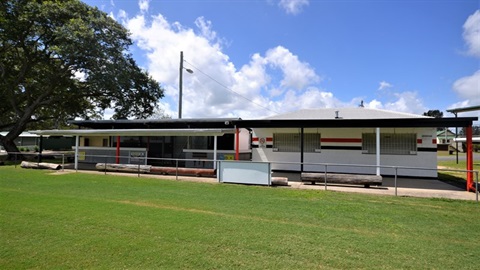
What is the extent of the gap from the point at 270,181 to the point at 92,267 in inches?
324

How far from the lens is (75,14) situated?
22609 millimetres

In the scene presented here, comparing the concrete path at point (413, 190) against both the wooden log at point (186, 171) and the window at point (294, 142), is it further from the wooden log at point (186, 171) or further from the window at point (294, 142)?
the window at point (294, 142)

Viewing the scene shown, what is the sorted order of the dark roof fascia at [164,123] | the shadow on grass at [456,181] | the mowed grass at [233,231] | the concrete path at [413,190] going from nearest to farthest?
the mowed grass at [233,231] → the concrete path at [413,190] → the shadow on grass at [456,181] → the dark roof fascia at [164,123]

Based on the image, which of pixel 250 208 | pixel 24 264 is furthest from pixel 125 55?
pixel 24 264

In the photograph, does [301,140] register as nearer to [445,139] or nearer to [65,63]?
[65,63]

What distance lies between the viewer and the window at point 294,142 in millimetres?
16688

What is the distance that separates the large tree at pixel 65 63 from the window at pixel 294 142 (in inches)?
507

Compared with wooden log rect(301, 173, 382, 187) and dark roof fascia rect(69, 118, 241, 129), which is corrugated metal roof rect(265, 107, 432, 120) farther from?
wooden log rect(301, 173, 382, 187)

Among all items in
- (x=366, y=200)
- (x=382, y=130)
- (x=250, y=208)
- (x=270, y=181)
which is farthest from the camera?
(x=382, y=130)

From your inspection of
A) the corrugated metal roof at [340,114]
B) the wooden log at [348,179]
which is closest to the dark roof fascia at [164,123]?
the corrugated metal roof at [340,114]

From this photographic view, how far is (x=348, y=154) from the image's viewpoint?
16109mm

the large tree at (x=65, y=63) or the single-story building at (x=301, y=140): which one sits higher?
the large tree at (x=65, y=63)

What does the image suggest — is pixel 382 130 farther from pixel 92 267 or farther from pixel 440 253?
pixel 92 267

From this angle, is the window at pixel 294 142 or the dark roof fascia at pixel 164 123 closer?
the window at pixel 294 142
